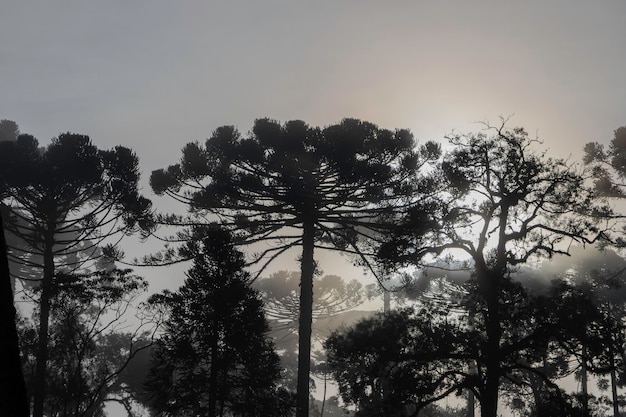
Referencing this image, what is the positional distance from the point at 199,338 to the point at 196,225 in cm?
512

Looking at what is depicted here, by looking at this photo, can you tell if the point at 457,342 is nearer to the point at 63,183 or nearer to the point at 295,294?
the point at 63,183

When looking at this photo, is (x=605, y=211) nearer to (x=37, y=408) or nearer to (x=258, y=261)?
(x=258, y=261)

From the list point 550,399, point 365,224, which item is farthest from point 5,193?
point 550,399

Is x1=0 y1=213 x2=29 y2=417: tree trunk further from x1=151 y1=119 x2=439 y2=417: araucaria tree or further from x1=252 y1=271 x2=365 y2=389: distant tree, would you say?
x1=252 y1=271 x2=365 y2=389: distant tree

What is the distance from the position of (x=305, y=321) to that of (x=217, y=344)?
10.7 feet

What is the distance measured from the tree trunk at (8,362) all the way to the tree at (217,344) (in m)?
17.1

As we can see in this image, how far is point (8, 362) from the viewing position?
2113 millimetres

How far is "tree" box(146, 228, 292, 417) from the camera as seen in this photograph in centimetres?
1886

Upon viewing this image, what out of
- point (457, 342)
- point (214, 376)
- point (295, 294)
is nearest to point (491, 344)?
point (457, 342)

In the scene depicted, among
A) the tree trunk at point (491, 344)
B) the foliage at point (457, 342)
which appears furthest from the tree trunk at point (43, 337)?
the tree trunk at point (491, 344)

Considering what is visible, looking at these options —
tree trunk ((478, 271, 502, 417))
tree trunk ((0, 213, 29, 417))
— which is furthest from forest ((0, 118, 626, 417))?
tree trunk ((0, 213, 29, 417))

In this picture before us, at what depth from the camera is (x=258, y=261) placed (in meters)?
22.8

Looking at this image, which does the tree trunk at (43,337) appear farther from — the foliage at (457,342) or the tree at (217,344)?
the foliage at (457,342)

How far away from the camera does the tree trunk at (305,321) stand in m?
19.7
